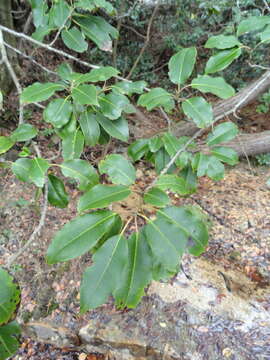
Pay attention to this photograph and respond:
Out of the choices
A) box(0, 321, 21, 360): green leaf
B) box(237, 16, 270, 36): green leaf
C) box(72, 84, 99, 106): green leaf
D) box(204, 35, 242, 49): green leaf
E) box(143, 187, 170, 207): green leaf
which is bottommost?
box(0, 321, 21, 360): green leaf

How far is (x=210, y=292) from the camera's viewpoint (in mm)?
1775

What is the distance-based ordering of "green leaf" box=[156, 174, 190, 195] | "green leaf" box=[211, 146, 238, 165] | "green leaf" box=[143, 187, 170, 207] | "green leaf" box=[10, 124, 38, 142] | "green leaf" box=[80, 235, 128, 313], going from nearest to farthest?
"green leaf" box=[80, 235, 128, 313], "green leaf" box=[143, 187, 170, 207], "green leaf" box=[156, 174, 190, 195], "green leaf" box=[10, 124, 38, 142], "green leaf" box=[211, 146, 238, 165]

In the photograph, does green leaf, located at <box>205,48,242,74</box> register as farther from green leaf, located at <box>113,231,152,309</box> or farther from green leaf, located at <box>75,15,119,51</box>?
green leaf, located at <box>113,231,152,309</box>

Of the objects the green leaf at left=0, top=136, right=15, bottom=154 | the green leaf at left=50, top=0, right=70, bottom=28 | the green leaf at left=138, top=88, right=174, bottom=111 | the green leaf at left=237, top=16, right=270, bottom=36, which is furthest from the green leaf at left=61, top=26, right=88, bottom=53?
the green leaf at left=237, top=16, right=270, bottom=36

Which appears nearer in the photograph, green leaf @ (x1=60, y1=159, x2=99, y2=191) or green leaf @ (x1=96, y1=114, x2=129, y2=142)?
green leaf @ (x1=60, y1=159, x2=99, y2=191)

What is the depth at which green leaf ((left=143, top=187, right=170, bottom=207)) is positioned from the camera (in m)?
0.75

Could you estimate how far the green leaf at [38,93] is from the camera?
0.93m

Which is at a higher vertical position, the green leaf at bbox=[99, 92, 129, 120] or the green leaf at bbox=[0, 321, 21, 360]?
the green leaf at bbox=[99, 92, 129, 120]

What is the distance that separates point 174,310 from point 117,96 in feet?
4.16

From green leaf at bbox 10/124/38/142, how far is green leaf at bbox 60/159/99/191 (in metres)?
0.18

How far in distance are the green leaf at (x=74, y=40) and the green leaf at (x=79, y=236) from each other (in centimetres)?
74

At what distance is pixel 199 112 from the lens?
0.98 meters

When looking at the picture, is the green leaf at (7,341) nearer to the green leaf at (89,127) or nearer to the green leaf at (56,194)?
the green leaf at (56,194)

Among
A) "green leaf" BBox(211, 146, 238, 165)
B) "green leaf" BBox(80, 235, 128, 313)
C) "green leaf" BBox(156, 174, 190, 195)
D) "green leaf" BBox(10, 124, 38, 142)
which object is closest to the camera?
"green leaf" BBox(80, 235, 128, 313)
